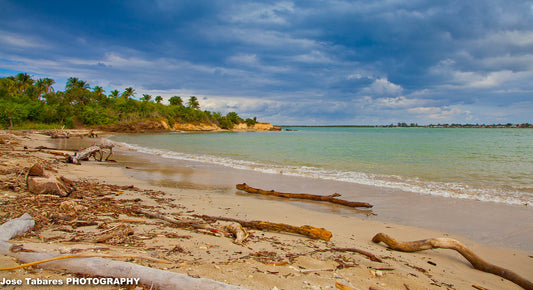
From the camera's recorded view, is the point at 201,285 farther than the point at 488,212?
No

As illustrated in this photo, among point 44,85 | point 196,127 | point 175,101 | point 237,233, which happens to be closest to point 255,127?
point 175,101

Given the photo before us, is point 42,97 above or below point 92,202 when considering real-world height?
above

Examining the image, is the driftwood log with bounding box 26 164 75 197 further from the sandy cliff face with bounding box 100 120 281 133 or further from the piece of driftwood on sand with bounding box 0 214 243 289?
the sandy cliff face with bounding box 100 120 281 133

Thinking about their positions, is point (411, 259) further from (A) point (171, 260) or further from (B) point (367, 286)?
(A) point (171, 260)

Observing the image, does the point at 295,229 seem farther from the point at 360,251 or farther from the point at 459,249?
the point at 459,249

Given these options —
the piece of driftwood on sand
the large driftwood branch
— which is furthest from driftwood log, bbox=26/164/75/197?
the large driftwood branch

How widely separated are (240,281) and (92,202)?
4837 millimetres

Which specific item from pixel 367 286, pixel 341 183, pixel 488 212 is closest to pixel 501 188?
pixel 488 212

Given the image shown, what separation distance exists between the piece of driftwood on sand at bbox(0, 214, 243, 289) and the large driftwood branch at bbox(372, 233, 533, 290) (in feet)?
12.2

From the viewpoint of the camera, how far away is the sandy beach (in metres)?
3.39

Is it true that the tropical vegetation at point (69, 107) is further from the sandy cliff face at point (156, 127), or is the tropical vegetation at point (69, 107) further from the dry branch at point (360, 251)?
the dry branch at point (360, 251)

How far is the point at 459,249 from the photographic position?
4.64 meters

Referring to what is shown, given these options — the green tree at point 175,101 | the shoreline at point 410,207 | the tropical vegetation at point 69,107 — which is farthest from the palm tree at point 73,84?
the shoreline at point 410,207

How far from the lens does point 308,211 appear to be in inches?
308
